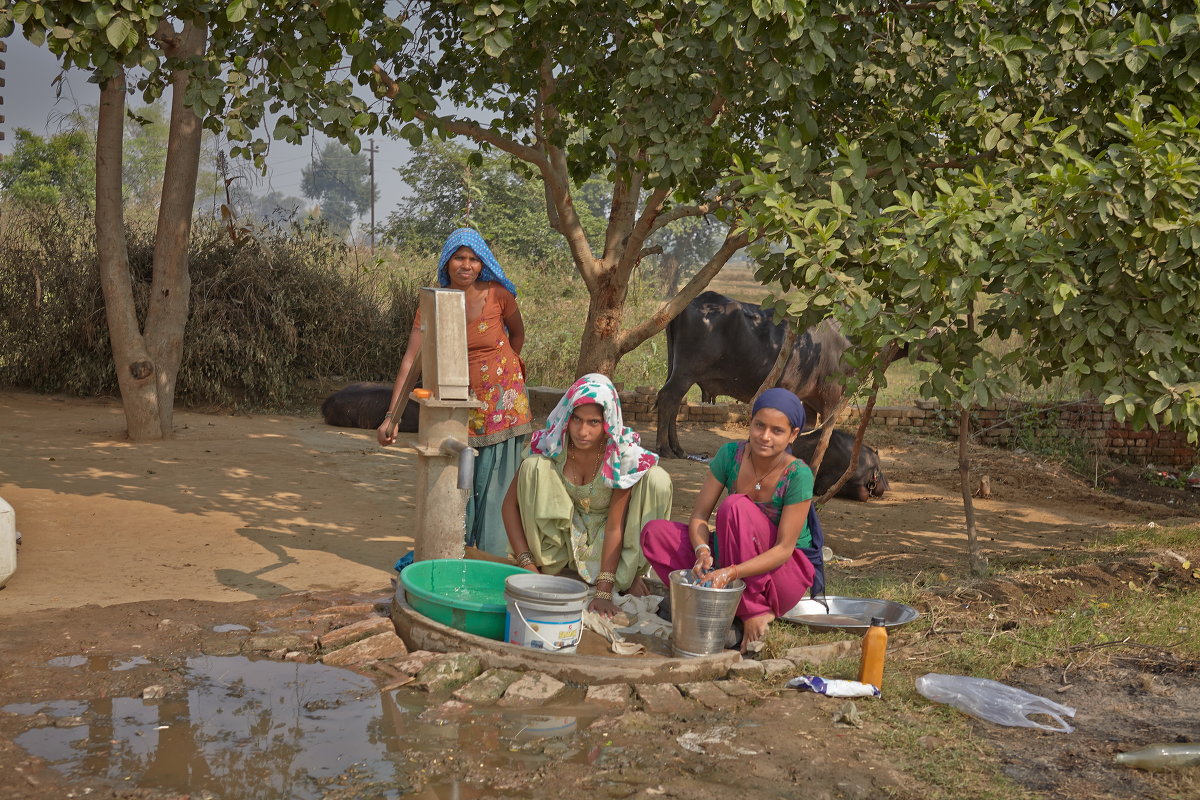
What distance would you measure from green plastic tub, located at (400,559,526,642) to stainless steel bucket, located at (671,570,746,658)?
0.65 m

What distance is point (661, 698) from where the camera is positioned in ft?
11.3

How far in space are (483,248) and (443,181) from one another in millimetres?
25694

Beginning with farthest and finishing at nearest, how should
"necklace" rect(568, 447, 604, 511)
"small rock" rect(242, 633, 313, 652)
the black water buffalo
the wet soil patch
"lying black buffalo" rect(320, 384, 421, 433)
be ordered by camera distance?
the black water buffalo < "lying black buffalo" rect(320, 384, 421, 433) < "necklace" rect(568, 447, 604, 511) < "small rock" rect(242, 633, 313, 652) < the wet soil patch

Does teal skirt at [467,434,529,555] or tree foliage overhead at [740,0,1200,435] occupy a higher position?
tree foliage overhead at [740,0,1200,435]

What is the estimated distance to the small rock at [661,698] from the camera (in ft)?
11.1

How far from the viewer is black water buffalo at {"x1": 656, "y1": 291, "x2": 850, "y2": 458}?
10797 mm

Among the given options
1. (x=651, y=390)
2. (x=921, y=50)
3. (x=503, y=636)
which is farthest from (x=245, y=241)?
(x=503, y=636)

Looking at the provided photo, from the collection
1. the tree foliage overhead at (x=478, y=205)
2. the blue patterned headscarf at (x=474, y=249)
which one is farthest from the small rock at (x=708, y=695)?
the tree foliage overhead at (x=478, y=205)

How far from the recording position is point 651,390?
1255 centimetres

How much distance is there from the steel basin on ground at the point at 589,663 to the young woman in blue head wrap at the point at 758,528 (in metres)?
0.35

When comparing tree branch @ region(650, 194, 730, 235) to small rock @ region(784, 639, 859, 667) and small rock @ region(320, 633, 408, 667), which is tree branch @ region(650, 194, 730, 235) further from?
small rock @ region(320, 633, 408, 667)

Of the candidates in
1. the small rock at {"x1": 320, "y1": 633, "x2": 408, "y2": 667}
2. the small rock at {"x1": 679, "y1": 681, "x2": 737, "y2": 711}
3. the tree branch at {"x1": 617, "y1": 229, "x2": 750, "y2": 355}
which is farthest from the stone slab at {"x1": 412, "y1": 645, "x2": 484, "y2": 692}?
the tree branch at {"x1": 617, "y1": 229, "x2": 750, "y2": 355}

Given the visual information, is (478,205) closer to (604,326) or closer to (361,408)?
(361,408)

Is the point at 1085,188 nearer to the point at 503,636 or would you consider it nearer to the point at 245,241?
the point at 503,636
